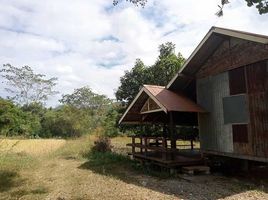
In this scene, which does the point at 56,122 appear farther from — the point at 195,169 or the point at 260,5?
the point at 260,5

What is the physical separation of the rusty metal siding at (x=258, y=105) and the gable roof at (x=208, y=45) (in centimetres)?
115

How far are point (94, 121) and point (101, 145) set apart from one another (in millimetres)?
28920

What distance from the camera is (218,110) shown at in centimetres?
1432

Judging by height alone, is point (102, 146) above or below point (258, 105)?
below

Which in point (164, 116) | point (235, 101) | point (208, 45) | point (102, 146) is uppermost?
point (208, 45)

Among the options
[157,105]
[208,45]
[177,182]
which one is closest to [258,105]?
[208,45]

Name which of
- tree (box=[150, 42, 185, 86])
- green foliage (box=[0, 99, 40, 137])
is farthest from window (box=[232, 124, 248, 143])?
green foliage (box=[0, 99, 40, 137])

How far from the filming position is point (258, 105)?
12.1 metres

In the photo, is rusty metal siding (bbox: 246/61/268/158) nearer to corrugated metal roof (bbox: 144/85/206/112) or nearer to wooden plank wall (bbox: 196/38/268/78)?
wooden plank wall (bbox: 196/38/268/78)

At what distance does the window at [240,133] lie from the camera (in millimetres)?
12828

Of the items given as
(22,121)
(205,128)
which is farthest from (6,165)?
(22,121)

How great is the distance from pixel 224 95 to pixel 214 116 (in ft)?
3.76

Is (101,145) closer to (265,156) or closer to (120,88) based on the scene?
(120,88)

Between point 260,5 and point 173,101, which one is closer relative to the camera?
point 260,5
